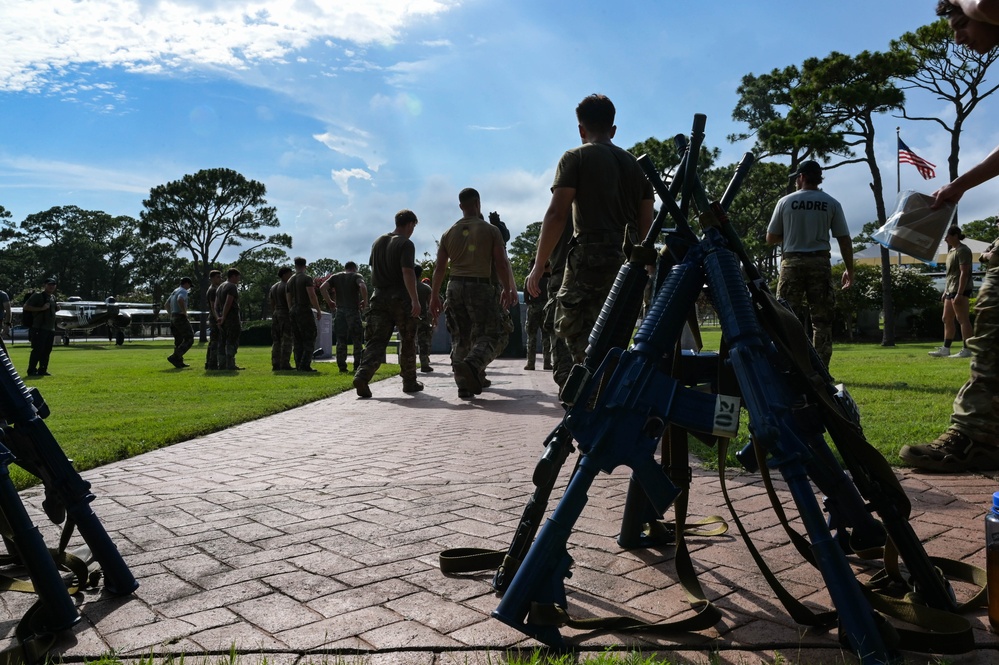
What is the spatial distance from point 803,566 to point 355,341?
1255 centimetres

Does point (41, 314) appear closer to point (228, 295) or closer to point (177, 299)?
point (177, 299)

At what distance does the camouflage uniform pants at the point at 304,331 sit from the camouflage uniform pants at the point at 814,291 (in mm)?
10065

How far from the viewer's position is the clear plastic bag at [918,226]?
287cm

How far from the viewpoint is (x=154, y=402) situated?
967cm

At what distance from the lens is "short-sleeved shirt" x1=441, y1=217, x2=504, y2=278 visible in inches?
383

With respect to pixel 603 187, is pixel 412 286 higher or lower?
lower

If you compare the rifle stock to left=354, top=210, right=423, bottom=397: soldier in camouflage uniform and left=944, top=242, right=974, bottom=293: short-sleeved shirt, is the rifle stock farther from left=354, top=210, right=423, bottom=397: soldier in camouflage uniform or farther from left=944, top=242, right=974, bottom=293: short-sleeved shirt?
left=944, top=242, right=974, bottom=293: short-sleeved shirt

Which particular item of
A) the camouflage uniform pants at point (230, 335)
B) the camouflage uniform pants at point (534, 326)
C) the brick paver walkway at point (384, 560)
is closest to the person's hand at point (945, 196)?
the brick paver walkway at point (384, 560)

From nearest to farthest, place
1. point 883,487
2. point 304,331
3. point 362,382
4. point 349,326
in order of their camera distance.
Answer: point 883,487 → point 362,382 → point 349,326 → point 304,331

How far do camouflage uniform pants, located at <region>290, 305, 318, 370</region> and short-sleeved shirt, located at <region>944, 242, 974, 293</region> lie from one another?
12.1 meters

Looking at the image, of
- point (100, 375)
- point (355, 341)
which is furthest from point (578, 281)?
point (100, 375)

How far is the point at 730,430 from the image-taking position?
6.59 ft

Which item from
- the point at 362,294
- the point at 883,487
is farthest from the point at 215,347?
the point at 883,487

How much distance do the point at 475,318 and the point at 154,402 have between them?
4.20 metres
